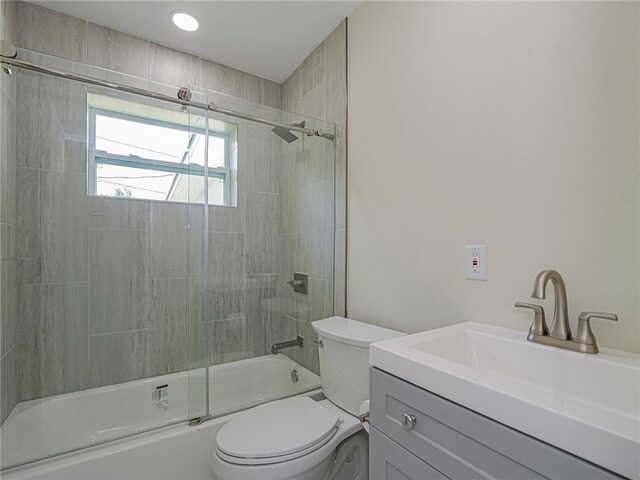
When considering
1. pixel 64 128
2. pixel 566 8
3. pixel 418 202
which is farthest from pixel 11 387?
pixel 566 8

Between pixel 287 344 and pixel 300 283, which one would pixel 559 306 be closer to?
pixel 300 283

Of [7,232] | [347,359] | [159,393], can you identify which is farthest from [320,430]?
[7,232]

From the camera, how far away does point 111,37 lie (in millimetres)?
1896

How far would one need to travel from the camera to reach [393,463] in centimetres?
79

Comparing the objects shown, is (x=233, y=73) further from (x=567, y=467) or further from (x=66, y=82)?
(x=567, y=467)

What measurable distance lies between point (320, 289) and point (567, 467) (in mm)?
1477

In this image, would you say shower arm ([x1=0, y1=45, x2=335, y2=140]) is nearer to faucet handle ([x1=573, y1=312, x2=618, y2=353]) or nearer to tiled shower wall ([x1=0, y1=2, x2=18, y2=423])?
tiled shower wall ([x1=0, y1=2, x2=18, y2=423])

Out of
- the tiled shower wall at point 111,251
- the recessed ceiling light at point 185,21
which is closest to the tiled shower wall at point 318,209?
the tiled shower wall at point 111,251

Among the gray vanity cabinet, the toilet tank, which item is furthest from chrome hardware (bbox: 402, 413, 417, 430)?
the toilet tank

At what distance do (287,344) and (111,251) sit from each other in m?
1.20

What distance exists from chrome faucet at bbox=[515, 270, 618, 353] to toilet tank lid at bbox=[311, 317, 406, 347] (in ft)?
1.90

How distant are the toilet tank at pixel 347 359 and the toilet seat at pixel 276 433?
12 centimetres

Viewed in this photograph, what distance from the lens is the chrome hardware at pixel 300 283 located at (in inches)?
77.6

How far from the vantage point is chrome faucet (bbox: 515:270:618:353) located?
776mm
